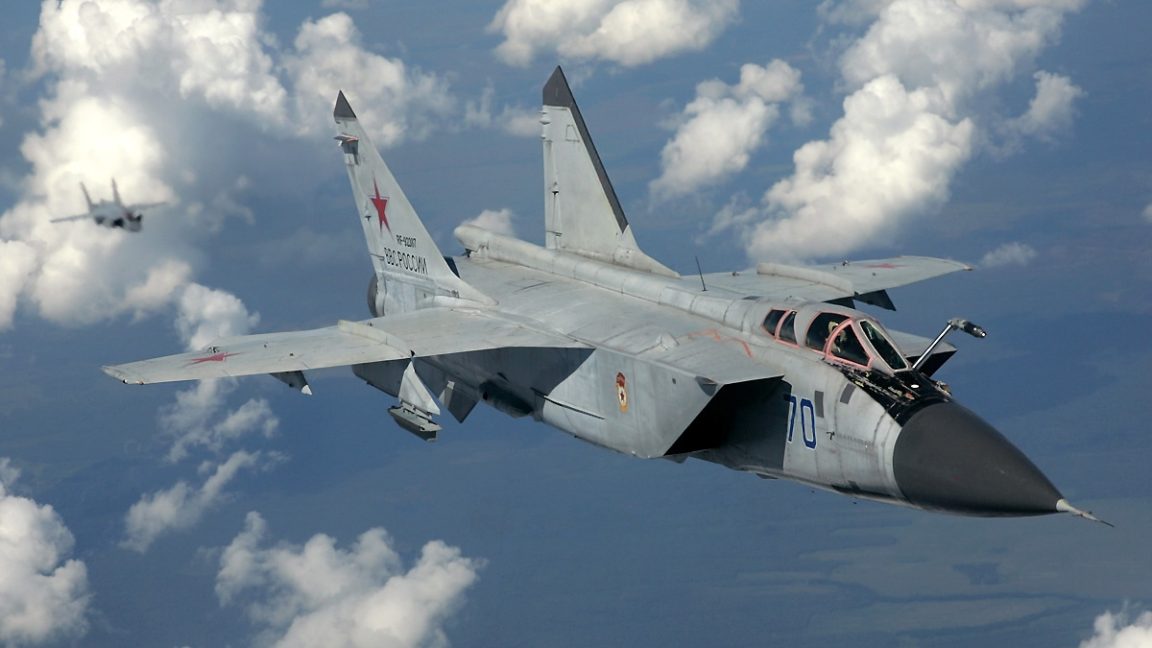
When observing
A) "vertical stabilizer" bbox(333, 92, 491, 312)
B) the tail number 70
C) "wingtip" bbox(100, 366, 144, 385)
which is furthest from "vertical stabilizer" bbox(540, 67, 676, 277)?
"wingtip" bbox(100, 366, 144, 385)

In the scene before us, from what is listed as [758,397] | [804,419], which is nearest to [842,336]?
[804,419]

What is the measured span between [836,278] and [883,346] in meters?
7.39

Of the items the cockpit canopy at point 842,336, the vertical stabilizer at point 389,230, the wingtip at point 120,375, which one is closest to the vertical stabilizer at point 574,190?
the vertical stabilizer at point 389,230

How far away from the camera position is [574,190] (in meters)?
28.7

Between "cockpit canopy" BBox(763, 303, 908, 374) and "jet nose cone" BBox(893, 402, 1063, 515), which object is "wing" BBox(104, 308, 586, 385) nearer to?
"cockpit canopy" BBox(763, 303, 908, 374)

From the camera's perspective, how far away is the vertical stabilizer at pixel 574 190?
27.8 m

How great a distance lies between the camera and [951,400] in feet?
59.3

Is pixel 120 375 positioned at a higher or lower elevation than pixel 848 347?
lower

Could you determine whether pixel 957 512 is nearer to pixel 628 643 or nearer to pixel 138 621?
pixel 628 643

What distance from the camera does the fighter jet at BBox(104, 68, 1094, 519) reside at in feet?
58.2

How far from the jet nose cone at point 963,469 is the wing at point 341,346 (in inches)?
275

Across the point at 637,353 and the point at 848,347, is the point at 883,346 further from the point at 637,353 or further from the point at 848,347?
the point at 637,353

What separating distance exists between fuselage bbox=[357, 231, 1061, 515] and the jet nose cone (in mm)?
18

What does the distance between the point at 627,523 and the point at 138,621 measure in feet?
249
